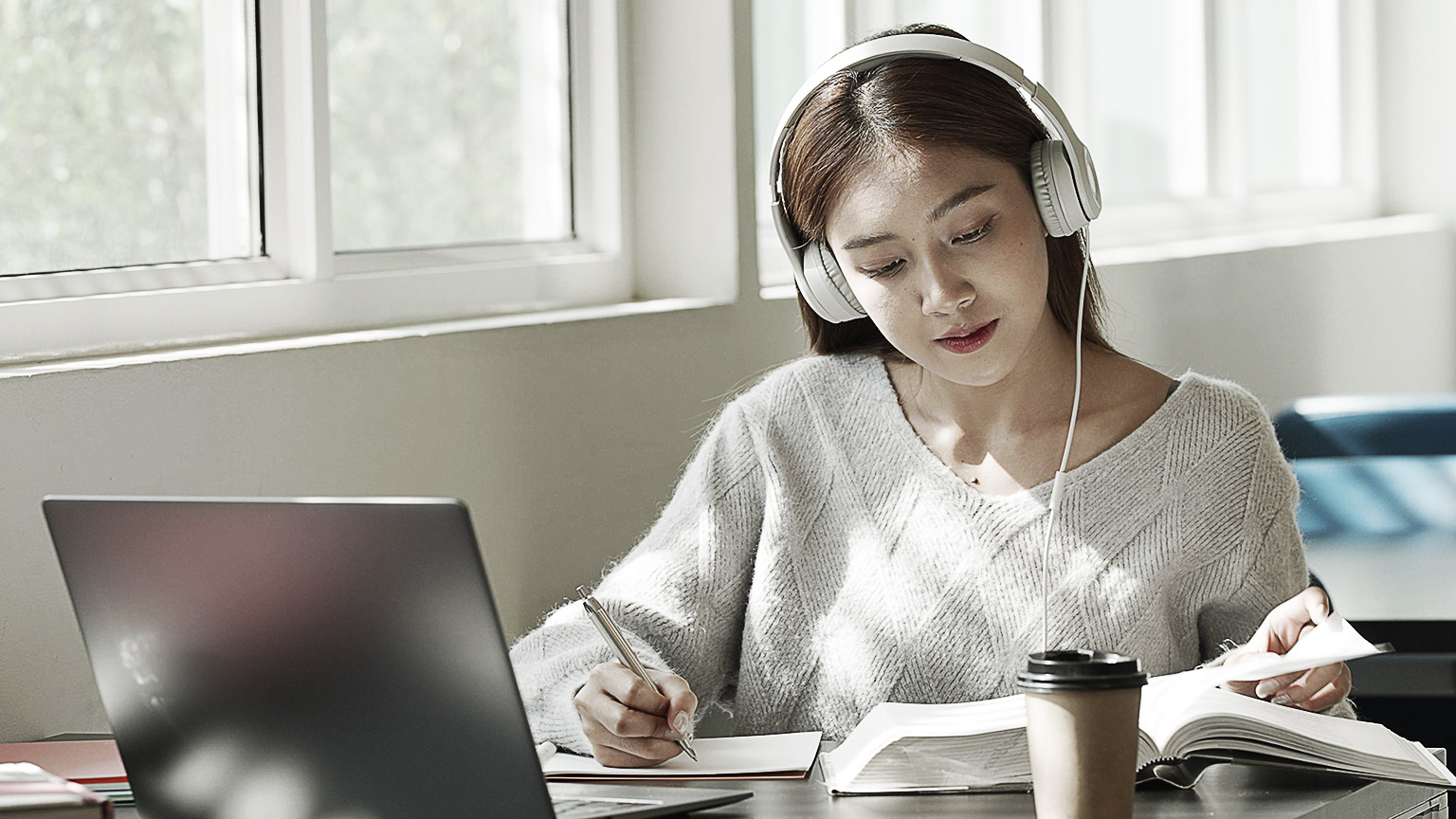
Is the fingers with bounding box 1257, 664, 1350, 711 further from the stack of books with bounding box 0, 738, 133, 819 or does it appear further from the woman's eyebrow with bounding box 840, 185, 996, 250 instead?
the stack of books with bounding box 0, 738, 133, 819

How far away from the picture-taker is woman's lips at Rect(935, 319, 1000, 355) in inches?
58.1

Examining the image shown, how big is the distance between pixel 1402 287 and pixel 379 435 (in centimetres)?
327

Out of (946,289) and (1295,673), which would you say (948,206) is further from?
(1295,673)

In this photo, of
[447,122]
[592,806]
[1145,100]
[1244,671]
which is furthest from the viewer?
[1145,100]

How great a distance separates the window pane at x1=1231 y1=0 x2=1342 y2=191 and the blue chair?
1.25m

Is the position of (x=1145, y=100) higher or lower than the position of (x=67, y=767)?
higher

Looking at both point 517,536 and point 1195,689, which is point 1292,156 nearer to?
point 517,536

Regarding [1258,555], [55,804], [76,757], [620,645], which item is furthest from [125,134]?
[1258,555]

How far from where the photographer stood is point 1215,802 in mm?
1112

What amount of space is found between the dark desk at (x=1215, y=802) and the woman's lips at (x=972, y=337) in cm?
44

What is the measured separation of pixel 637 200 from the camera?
2367 mm

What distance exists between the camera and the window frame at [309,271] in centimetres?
164

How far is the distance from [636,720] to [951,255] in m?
0.49

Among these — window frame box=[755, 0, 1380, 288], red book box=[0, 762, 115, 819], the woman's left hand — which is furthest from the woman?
window frame box=[755, 0, 1380, 288]
